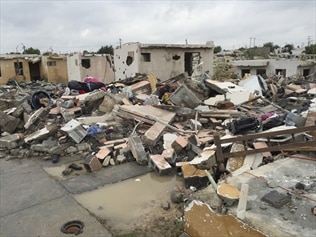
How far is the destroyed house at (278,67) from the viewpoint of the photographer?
26.0m

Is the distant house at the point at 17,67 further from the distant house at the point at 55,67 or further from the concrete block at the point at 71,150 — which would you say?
the concrete block at the point at 71,150

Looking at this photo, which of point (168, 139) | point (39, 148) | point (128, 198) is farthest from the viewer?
point (39, 148)

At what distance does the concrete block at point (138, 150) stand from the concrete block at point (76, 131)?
163cm

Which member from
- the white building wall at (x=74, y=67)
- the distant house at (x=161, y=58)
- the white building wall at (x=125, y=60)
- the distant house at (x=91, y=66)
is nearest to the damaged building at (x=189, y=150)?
the white building wall at (x=125, y=60)

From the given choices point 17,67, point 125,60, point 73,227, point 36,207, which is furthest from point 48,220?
point 17,67

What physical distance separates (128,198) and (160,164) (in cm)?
127

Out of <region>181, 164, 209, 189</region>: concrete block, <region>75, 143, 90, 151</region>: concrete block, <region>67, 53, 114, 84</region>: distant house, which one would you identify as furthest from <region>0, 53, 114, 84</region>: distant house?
<region>181, 164, 209, 189</region>: concrete block

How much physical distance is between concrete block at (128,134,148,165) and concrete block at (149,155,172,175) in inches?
9.7

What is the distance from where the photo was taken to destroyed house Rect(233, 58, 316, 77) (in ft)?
85.4

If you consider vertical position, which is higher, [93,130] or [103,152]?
[93,130]

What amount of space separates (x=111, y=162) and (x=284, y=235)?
4.91 m

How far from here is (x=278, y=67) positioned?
27.9 meters

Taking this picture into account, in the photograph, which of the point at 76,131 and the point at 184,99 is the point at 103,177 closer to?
the point at 76,131

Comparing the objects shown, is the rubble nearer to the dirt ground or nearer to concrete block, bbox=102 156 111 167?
concrete block, bbox=102 156 111 167
